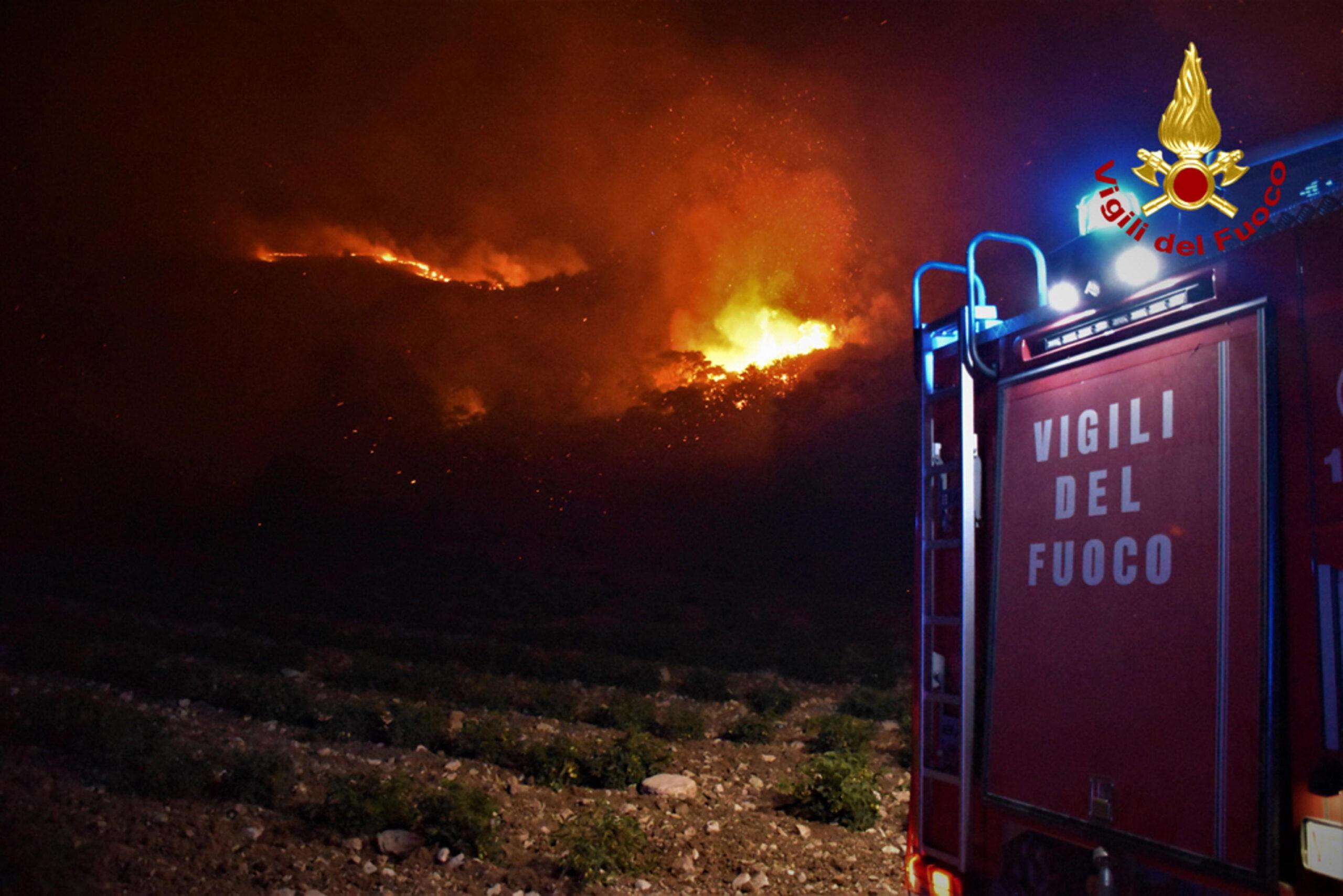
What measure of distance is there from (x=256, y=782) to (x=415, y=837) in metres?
1.71

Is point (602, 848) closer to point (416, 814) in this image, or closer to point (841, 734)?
point (416, 814)

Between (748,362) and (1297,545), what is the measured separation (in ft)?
251

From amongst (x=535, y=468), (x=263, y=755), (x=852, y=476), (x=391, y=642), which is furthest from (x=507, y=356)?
(x=263, y=755)

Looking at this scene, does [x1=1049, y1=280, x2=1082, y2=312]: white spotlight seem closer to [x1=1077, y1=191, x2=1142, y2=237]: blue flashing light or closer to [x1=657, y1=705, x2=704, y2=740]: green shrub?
[x1=1077, y1=191, x2=1142, y2=237]: blue flashing light

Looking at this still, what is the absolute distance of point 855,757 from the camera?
9.30 metres

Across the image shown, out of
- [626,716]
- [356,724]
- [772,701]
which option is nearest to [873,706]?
[772,701]

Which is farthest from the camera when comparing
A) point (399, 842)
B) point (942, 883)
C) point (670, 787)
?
point (670, 787)

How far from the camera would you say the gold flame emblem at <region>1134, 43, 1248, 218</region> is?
4.48 meters

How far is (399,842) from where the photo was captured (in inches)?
276

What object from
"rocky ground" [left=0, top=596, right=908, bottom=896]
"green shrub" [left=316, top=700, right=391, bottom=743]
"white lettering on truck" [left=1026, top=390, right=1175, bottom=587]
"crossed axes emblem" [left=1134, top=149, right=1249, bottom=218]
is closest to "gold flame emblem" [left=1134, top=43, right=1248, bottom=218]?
"crossed axes emblem" [left=1134, top=149, right=1249, bottom=218]

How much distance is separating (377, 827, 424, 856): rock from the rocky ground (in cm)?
1

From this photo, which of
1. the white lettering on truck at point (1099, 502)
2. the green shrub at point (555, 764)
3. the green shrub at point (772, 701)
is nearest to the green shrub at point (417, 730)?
the green shrub at point (555, 764)

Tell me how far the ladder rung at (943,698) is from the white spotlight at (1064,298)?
1.53 m

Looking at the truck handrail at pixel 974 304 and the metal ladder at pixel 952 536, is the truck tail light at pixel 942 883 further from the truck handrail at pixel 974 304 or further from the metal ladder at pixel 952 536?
the truck handrail at pixel 974 304
